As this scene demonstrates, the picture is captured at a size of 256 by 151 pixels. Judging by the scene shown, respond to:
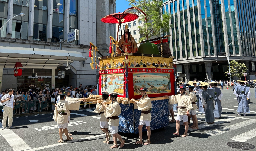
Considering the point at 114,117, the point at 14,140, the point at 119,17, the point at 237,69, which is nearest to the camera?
the point at 114,117

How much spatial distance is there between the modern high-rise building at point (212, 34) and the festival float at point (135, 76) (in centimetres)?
4229

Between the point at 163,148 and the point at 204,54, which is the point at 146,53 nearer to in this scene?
the point at 163,148

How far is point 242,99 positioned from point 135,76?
7466 millimetres

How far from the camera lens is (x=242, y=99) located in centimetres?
1038

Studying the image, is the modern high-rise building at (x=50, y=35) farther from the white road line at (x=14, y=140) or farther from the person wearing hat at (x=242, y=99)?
the person wearing hat at (x=242, y=99)

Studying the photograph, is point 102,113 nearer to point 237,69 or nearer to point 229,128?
point 229,128

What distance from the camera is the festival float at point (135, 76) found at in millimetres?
6746

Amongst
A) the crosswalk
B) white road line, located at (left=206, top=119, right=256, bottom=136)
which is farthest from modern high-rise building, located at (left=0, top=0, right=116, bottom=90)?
white road line, located at (left=206, top=119, right=256, bottom=136)

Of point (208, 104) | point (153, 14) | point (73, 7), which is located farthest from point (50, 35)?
point (208, 104)

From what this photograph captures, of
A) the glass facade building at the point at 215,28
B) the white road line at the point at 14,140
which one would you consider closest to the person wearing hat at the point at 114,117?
the white road line at the point at 14,140

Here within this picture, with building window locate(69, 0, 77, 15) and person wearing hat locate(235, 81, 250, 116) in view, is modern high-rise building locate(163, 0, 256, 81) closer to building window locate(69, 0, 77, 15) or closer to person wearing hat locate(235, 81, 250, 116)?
building window locate(69, 0, 77, 15)

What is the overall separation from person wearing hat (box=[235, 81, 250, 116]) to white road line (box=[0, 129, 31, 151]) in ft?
35.8

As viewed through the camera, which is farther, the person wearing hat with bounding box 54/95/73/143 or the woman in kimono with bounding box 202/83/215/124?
the woman in kimono with bounding box 202/83/215/124

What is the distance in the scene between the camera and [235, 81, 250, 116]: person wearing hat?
1015 cm
